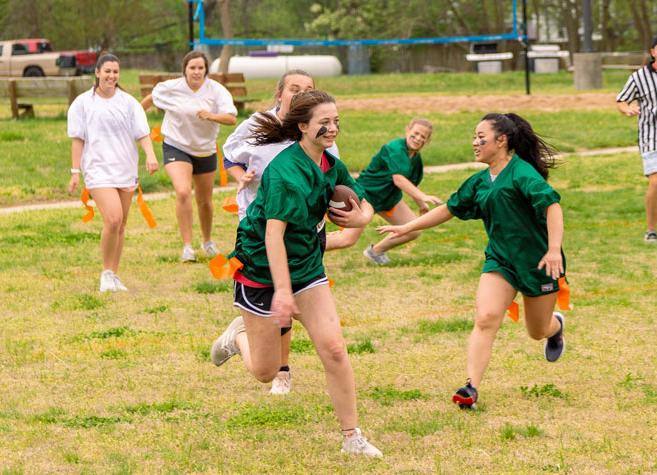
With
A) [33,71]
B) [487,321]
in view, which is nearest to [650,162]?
[487,321]

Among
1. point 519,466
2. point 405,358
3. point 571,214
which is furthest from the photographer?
point 571,214

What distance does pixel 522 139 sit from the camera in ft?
22.8

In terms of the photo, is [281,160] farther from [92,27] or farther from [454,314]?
[92,27]

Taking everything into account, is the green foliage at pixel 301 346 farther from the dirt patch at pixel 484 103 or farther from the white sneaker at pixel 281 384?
the dirt patch at pixel 484 103

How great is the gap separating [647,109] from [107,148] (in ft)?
18.0

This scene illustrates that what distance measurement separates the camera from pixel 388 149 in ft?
37.4

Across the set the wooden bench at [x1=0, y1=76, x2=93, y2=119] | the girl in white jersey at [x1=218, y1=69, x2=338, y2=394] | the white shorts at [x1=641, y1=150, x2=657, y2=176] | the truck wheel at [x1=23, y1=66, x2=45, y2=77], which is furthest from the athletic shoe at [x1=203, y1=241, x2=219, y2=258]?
the truck wheel at [x1=23, y1=66, x2=45, y2=77]

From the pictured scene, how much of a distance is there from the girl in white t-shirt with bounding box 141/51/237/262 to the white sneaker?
4640mm

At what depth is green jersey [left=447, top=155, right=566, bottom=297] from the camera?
6.82 m

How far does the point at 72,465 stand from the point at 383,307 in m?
4.26

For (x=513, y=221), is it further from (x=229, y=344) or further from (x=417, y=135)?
(x=417, y=135)

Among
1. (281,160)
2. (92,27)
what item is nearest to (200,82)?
(281,160)

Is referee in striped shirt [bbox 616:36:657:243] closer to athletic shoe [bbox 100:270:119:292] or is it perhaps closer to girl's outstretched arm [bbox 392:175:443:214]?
girl's outstretched arm [bbox 392:175:443:214]

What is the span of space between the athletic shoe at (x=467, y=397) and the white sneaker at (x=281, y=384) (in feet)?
3.41
